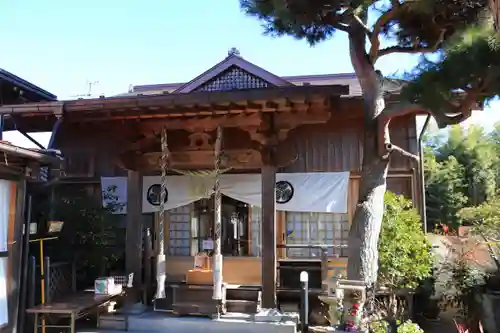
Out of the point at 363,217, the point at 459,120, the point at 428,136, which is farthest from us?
the point at 428,136

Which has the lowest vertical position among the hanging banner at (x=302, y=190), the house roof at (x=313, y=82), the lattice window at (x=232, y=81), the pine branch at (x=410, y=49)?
the hanging banner at (x=302, y=190)

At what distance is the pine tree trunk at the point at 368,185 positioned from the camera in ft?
19.4

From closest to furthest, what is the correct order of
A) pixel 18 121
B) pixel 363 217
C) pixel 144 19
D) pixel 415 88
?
pixel 415 88 < pixel 363 217 < pixel 18 121 < pixel 144 19

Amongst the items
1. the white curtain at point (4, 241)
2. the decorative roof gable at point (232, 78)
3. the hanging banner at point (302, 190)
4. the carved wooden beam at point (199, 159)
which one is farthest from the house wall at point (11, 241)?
the decorative roof gable at point (232, 78)

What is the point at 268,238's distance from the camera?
6.88 metres

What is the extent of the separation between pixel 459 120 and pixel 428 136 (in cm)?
1819

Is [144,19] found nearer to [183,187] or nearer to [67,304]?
[183,187]

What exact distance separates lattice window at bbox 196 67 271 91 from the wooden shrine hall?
0.03 m

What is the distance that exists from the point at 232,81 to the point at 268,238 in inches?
175

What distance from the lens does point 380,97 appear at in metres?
6.20

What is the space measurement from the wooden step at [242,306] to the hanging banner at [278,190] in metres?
2.06

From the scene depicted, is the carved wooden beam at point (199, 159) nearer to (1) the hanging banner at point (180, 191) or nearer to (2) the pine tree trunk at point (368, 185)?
(1) the hanging banner at point (180, 191)

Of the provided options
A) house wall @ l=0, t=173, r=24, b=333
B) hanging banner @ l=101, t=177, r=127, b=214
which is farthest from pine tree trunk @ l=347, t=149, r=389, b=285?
hanging banner @ l=101, t=177, r=127, b=214

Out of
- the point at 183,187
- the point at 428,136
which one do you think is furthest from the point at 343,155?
the point at 428,136
